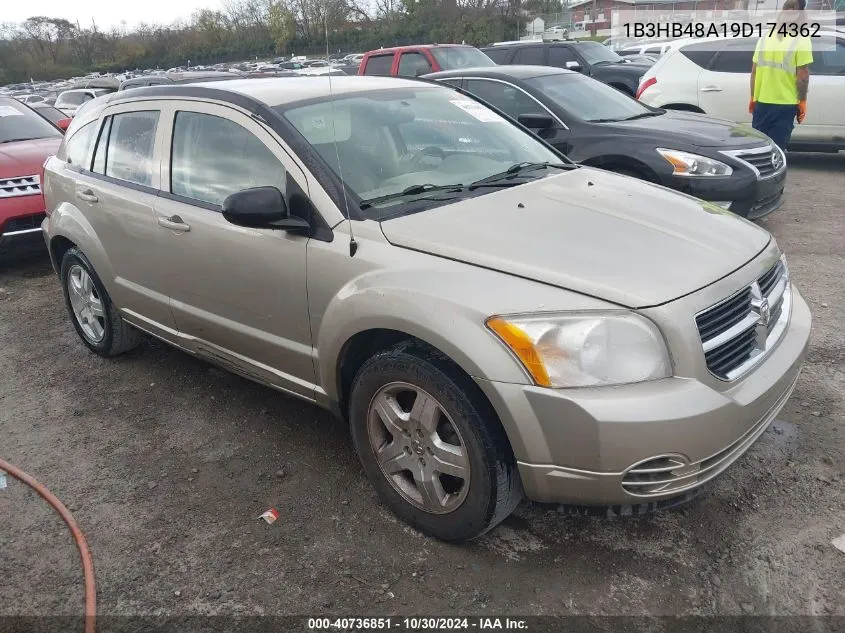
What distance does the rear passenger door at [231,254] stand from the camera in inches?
119

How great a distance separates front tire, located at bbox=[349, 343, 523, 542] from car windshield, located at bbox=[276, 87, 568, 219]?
2.19 feet

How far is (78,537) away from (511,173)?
2.48 m

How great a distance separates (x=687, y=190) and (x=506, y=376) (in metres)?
4.14

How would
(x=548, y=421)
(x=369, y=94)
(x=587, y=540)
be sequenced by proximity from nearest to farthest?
(x=548, y=421)
(x=587, y=540)
(x=369, y=94)

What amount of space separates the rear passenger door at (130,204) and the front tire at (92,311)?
0.27m

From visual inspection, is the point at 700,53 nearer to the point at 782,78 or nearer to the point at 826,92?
the point at 826,92

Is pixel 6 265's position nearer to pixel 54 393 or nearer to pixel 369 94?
pixel 54 393

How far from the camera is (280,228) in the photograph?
9.45 ft

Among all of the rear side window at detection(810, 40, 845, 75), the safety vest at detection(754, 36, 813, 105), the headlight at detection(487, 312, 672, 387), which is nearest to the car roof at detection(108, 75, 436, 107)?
the headlight at detection(487, 312, 672, 387)

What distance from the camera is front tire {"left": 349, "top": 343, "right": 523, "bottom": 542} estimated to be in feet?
7.96

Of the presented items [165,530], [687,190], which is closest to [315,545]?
[165,530]

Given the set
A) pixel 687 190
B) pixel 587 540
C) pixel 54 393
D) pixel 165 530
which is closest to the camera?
pixel 587 540

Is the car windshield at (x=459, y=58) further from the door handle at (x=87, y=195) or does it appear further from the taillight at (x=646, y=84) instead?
the door handle at (x=87, y=195)

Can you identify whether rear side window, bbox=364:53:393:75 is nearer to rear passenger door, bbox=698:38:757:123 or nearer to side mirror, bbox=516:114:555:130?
rear passenger door, bbox=698:38:757:123
